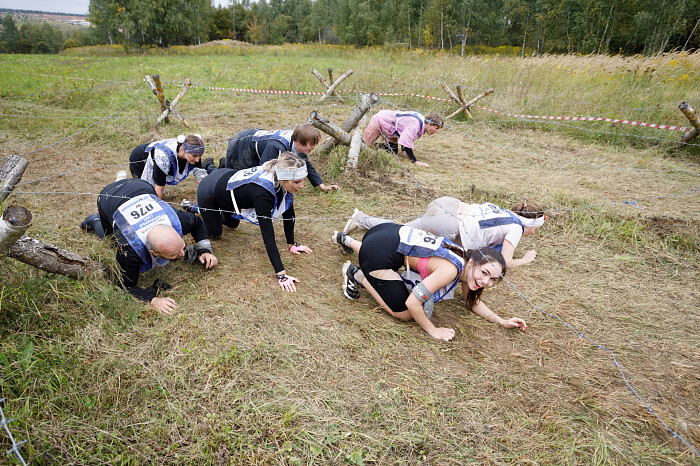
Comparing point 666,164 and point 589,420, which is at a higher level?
point 666,164

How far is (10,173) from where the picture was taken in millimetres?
2686

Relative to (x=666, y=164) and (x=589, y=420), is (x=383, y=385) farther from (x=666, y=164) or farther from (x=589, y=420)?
(x=666, y=164)

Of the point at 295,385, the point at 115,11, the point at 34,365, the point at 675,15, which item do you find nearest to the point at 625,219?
the point at 295,385

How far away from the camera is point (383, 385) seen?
2.52 meters

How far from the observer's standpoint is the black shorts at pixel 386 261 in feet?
9.84

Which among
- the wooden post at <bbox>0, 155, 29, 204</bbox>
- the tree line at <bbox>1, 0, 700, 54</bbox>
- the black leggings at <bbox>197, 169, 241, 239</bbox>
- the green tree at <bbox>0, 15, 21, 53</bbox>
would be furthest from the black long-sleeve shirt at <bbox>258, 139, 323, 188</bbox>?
the green tree at <bbox>0, 15, 21, 53</bbox>

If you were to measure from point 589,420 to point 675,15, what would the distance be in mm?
28551

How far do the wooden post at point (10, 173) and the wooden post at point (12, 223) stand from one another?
3.03ft

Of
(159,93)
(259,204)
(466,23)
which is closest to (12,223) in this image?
(259,204)

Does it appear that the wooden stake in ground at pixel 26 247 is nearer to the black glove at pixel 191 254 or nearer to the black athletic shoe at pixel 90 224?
the black glove at pixel 191 254

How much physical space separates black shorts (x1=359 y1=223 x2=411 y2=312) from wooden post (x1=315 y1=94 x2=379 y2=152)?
2870 mm

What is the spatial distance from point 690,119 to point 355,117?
22.1ft

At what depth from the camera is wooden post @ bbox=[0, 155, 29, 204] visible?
2.62m

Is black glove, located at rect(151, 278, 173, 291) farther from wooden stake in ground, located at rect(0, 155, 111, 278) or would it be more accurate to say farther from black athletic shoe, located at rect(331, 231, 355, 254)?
black athletic shoe, located at rect(331, 231, 355, 254)
